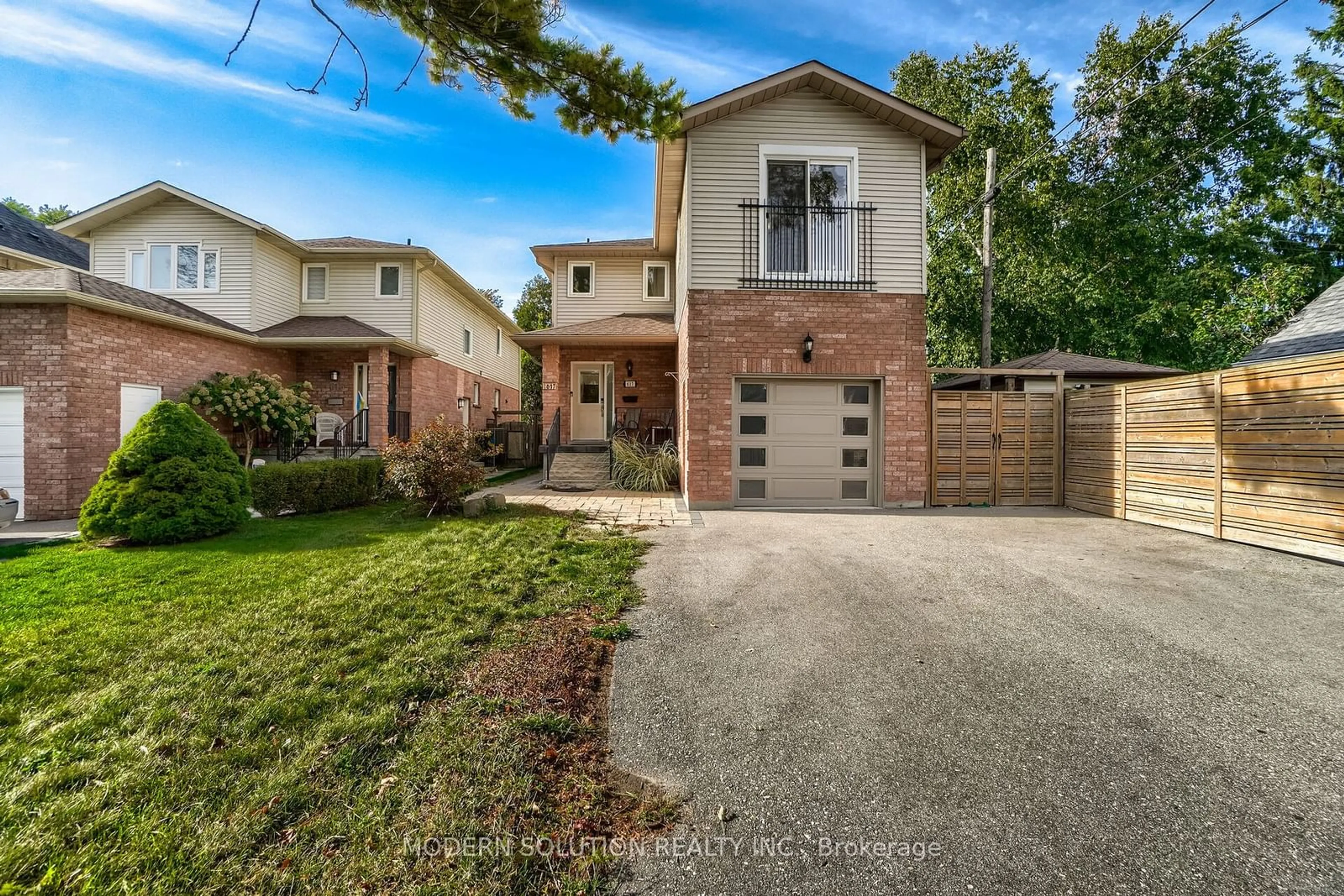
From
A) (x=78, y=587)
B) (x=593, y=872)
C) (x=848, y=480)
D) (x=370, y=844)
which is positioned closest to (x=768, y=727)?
(x=593, y=872)

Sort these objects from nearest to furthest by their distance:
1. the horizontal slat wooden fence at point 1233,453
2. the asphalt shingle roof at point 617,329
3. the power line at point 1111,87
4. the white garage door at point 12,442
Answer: the horizontal slat wooden fence at point 1233,453, the power line at point 1111,87, the white garage door at point 12,442, the asphalt shingle roof at point 617,329

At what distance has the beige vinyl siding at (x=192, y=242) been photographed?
1312 centimetres

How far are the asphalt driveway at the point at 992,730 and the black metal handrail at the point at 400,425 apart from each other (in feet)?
38.5

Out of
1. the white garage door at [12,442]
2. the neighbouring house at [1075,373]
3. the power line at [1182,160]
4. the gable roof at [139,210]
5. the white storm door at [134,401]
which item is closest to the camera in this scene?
the white garage door at [12,442]

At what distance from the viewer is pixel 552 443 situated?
12.4 m

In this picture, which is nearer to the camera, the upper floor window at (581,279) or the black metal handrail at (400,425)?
the black metal handrail at (400,425)

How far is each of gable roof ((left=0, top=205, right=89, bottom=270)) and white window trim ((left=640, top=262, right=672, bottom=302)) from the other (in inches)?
588

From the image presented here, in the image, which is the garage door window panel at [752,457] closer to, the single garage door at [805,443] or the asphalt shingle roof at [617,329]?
the single garage door at [805,443]

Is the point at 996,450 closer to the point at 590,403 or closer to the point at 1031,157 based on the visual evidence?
the point at 590,403

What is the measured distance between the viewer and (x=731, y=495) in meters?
8.66

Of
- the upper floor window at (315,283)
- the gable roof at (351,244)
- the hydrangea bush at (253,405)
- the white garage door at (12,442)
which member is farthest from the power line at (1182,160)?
the white garage door at (12,442)

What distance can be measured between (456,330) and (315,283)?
4.03 metres

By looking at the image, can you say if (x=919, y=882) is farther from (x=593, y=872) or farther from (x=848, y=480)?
(x=848, y=480)

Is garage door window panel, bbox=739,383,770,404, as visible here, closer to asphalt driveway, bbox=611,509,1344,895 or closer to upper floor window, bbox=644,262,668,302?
asphalt driveway, bbox=611,509,1344,895
